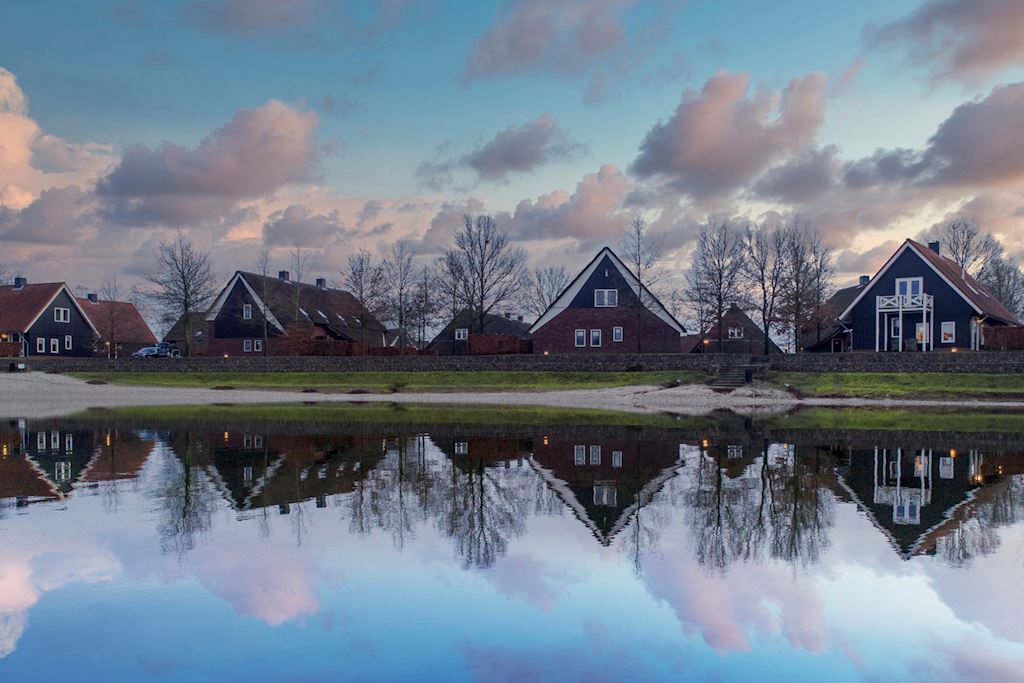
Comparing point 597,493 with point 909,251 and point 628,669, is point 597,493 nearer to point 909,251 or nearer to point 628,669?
point 628,669

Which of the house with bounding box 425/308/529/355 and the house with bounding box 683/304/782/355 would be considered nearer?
the house with bounding box 683/304/782/355

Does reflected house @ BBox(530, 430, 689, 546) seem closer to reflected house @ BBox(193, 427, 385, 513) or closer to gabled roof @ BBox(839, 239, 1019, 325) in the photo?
reflected house @ BBox(193, 427, 385, 513)

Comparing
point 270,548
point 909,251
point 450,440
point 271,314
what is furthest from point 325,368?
point 270,548

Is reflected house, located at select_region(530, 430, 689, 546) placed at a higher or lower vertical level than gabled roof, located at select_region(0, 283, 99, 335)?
lower

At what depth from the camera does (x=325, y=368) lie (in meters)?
59.0

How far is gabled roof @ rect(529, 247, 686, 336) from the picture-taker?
204ft

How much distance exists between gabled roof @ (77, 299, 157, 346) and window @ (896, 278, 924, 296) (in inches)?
3135

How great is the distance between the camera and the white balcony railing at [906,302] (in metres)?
54.7

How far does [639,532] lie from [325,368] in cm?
4887

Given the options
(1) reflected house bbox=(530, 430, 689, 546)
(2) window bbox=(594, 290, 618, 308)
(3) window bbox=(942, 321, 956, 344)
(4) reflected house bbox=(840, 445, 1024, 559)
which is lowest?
(4) reflected house bbox=(840, 445, 1024, 559)

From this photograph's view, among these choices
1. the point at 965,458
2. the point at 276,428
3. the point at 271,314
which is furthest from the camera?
→ the point at 271,314

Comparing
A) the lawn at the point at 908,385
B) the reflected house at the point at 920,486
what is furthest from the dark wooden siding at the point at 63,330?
the reflected house at the point at 920,486

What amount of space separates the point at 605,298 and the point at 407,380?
1789 cm

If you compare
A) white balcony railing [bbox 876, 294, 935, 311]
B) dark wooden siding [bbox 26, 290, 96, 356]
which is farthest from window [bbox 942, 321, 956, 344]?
dark wooden siding [bbox 26, 290, 96, 356]
